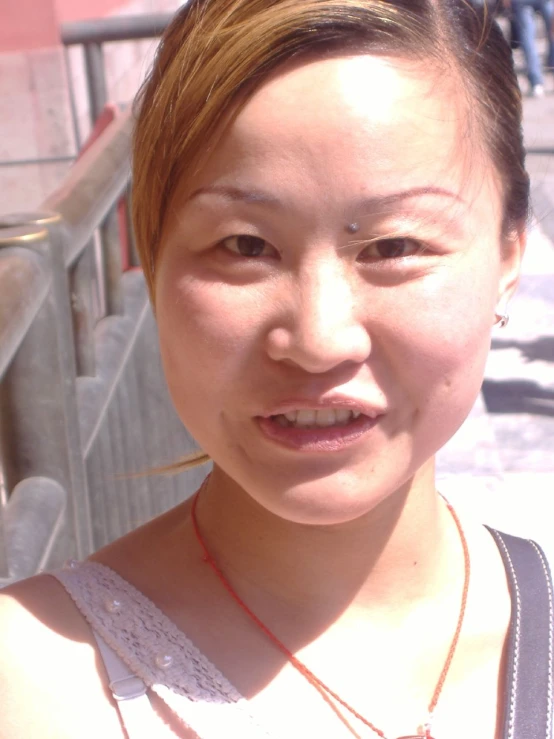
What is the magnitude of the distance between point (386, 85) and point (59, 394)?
0.91m

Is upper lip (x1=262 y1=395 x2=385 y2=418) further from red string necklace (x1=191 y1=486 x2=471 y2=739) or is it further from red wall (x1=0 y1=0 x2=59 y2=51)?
red wall (x1=0 y1=0 x2=59 y2=51)

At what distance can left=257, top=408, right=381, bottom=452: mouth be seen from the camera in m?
1.23

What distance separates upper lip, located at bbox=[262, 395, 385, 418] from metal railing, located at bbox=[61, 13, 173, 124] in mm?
3525

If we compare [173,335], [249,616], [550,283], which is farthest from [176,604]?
[550,283]

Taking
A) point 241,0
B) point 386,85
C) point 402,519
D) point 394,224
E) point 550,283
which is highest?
point 241,0

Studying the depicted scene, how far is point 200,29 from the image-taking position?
1274 millimetres

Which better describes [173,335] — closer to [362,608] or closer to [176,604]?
[176,604]

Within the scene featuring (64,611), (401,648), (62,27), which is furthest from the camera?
(62,27)

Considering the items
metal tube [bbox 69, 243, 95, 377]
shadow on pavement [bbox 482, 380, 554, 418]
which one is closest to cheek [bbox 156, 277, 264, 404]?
metal tube [bbox 69, 243, 95, 377]

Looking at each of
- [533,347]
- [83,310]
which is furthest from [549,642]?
[533,347]

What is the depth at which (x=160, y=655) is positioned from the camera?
50.8 inches

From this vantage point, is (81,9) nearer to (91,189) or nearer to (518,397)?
(518,397)

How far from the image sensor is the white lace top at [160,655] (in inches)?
49.3

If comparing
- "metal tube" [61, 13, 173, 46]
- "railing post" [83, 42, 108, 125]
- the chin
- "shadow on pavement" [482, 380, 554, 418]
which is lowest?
"shadow on pavement" [482, 380, 554, 418]
